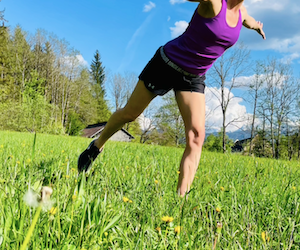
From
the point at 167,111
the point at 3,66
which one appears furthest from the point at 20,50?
the point at 167,111

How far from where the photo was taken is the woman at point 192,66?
1955mm

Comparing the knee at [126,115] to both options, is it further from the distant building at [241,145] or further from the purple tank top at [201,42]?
the distant building at [241,145]

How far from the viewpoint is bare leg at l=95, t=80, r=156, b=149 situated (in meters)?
2.34

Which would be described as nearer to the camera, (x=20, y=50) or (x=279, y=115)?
(x=20, y=50)

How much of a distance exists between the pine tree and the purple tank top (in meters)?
49.2

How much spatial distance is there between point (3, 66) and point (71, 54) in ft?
30.4

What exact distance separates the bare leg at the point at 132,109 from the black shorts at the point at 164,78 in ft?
0.23

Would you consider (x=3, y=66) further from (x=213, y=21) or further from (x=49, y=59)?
(x=213, y=21)

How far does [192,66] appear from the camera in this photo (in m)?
2.11

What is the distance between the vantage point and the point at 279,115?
3941 cm

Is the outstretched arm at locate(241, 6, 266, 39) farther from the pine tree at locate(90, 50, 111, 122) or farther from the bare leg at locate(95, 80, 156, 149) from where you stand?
the pine tree at locate(90, 50, 111, 122)

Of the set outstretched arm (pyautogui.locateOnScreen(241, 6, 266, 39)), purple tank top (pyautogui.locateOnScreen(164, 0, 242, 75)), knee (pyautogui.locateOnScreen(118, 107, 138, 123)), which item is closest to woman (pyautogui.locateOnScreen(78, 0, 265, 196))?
purple tank top (pyautogui.locateOnScreen(164, 0, 242, 75))

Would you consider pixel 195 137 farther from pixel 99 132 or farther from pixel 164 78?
pixel 99 132

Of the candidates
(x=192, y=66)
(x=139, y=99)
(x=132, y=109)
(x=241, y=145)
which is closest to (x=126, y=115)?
(x=132, y=109)
